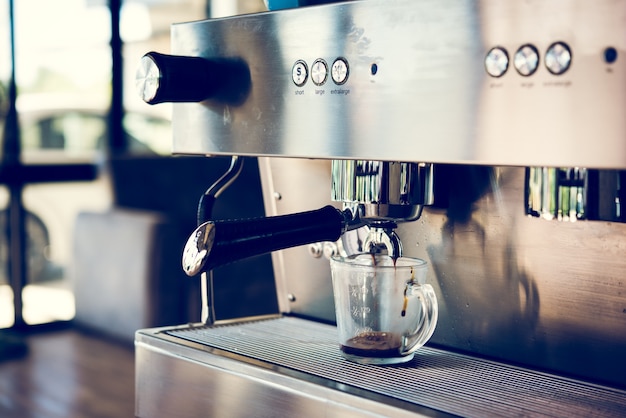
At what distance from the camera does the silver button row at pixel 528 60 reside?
1.56 ft

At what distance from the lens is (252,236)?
595 millimetres

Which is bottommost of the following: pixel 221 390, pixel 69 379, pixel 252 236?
pixel 69 379

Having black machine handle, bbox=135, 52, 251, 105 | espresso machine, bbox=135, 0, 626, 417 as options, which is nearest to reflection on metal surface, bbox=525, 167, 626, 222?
espresso machine, bbox=135, 0, 626, 417

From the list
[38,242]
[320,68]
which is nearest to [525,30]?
[320,68]

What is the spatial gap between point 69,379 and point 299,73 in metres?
1.35

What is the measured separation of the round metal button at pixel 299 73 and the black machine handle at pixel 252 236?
10cm

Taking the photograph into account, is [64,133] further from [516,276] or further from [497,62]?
[497,62]

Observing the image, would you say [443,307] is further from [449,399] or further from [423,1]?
[423,1]

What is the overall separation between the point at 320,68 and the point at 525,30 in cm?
17

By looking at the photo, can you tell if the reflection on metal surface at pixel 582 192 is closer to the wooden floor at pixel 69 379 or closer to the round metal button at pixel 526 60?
the round metal button at pixel 526 60

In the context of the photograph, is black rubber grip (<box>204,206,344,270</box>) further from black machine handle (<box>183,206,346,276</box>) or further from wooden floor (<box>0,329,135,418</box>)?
wooden floor (<box>0,329,135,418</box>)

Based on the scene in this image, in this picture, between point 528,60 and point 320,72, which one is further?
point 320,72

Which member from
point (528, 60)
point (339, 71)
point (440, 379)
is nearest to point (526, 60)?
point (528, 60)

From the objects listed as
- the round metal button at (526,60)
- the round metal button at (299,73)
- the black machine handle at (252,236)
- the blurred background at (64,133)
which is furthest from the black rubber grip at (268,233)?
the blurred background at (64,133)
